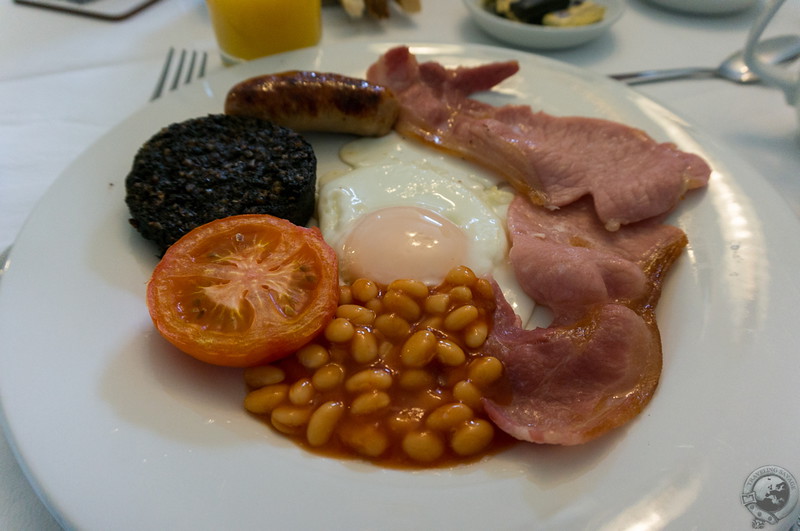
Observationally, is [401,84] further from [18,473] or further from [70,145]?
[18,473]

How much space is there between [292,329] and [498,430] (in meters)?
0.67

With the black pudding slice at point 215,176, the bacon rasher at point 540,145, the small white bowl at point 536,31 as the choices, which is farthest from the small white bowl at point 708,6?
the black pudding slice at point 215,176

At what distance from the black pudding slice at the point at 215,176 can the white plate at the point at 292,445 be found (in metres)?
0.15

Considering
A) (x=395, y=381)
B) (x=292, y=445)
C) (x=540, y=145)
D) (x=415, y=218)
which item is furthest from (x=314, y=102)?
(x=292, y=445)

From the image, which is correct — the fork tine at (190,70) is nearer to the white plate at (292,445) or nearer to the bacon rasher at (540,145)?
the bacon rasher at (540,145)

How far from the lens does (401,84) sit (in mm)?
2590

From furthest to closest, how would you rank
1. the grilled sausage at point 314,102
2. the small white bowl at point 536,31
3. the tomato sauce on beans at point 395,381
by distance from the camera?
the small white bowl at point 536,31
the grilled sausage at point 314,102
the tomato sauce on beans at point 395,381

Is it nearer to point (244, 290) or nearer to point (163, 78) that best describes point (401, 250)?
point (244, 290)

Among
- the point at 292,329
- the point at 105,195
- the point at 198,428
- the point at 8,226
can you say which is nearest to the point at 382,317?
the point at 292,329

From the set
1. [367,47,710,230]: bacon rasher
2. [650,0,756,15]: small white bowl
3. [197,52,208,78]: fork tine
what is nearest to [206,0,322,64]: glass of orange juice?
[197,52,208,78]: fork tine

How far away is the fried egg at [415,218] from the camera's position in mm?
1907

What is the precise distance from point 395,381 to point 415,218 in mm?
697

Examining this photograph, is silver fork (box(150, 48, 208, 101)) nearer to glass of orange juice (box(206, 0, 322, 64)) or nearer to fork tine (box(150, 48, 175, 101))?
fork tine (box(150, 48, 175, 101))

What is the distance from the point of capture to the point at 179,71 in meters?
2.91
